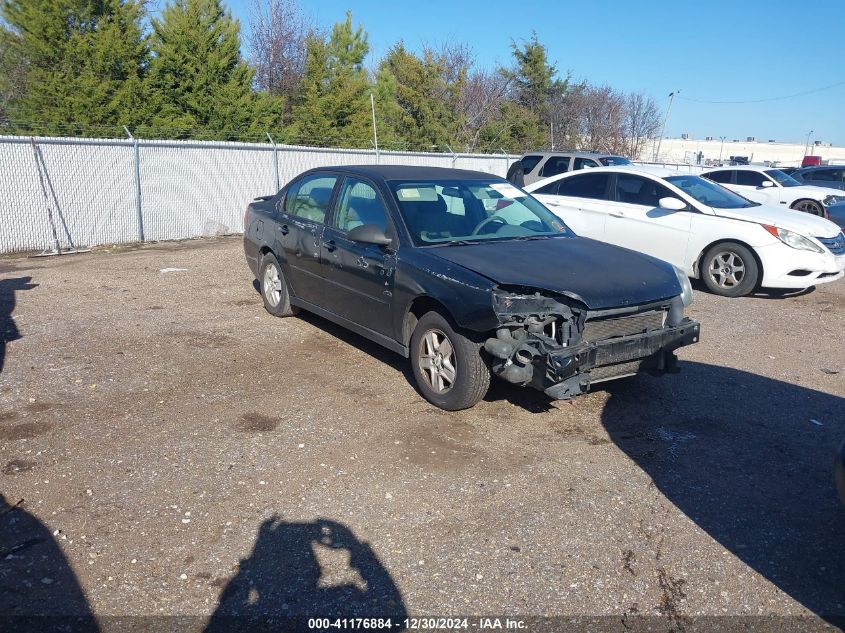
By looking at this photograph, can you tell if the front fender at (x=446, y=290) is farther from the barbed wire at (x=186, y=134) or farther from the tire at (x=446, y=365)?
the barbed wire at (x=186, y=134)

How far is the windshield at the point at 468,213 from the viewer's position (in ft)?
19.1

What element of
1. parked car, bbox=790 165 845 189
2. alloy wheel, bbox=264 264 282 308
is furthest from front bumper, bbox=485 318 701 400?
parked car, bbox=790 165 845 189

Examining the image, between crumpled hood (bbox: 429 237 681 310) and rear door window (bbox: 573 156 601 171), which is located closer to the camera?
crumpled hood (bbox: 429 237 681 310)

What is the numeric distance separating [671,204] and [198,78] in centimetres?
1671

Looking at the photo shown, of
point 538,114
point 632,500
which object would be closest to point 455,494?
point 632,500

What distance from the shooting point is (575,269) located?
5.24 m

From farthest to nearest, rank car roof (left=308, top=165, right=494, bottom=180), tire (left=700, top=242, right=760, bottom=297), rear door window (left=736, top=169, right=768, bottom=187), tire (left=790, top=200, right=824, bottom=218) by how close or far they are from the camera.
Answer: rear door window (left=736, top=169, right=768, bottom=187)
tire (left=790, top=200, right=824, bottom=218)
tire (left=700, top=242, right=760, bottom=297)
car roof (left=308, top=165, right=494, bottom=180)

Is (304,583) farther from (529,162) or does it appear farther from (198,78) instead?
(198,78)

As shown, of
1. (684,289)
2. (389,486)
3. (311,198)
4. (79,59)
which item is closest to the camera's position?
(389,486)

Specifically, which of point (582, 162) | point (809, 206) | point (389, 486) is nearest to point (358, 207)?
point (389, 486)

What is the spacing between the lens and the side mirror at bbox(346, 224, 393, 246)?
18.6 ft

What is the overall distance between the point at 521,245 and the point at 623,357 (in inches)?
52.3

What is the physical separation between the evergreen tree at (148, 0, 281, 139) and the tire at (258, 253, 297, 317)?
14.1 metres

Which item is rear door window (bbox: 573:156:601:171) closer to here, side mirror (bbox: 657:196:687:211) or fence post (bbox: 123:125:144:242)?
side mirror (bbox: 657:196:687:211)
